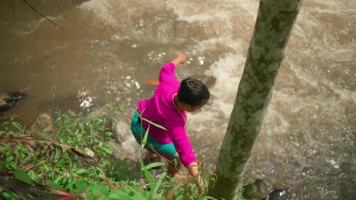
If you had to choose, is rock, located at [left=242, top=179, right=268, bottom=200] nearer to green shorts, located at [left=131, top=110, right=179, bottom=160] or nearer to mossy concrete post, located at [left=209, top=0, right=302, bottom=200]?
green shorts, located at [left=131, top=110, right=179, bottom=160]

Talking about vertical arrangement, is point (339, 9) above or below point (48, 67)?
above

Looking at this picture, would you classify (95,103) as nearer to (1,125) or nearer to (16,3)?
(1,125)

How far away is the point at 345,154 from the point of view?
4438 millimetres

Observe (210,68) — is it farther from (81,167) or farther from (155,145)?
(81,167)

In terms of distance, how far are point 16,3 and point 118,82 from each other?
2198mm

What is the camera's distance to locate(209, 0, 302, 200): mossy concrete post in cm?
181

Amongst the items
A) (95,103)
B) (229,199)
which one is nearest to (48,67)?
(95,103)

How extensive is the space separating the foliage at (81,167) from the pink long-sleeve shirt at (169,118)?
9.3 inches

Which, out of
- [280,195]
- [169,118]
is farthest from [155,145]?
[280,195]

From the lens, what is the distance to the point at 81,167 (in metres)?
3.07

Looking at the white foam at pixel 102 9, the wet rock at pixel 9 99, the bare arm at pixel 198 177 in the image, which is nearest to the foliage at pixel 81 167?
the bare arm at pixel 198 177

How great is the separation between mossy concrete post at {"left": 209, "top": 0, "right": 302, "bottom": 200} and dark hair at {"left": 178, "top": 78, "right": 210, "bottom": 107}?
1.87 feet

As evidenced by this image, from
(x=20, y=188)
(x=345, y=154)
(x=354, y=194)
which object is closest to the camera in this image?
(x=20, y=188)

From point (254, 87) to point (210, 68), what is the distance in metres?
3.15
